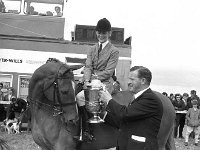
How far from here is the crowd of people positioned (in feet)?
52.0

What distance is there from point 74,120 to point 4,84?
41.2 feet

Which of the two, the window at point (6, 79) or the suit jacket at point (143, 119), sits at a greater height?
the suit jacket at point (143, 119)

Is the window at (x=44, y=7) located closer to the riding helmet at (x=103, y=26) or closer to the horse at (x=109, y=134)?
the riding helmet at (x=103, y=26)

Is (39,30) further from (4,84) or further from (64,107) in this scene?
(64,107)

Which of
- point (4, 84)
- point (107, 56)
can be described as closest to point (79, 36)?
point (4, 84)

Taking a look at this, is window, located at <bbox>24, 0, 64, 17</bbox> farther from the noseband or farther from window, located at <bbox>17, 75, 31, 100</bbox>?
the noseband

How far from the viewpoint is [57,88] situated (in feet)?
20.6

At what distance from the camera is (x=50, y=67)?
259 inches

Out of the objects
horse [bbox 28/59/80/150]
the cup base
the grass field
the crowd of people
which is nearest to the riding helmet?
horse [bbox 28/59/80/150]

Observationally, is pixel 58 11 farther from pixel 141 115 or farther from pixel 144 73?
pixel 141 115

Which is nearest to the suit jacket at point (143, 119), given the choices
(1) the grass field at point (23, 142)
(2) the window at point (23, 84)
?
(1) the grass field at point (23, 142)

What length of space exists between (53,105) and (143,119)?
97.1 inches

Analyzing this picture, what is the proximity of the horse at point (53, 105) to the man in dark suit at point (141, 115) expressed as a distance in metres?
1.85

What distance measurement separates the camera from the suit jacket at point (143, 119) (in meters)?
4.30
